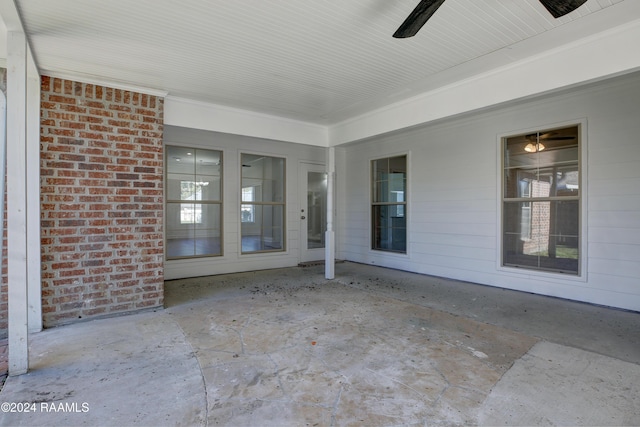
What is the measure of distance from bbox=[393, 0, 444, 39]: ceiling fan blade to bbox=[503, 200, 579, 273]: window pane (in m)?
3.55

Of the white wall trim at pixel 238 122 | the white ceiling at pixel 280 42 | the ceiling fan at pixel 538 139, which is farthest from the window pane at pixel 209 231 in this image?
the ceiling fan at pixel 538 139

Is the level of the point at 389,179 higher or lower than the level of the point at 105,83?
lower

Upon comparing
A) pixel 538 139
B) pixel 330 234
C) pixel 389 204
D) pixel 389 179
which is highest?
pixel 538 139

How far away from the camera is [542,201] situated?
4.73 metres

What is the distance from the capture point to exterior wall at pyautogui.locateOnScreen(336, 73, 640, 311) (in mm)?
3979

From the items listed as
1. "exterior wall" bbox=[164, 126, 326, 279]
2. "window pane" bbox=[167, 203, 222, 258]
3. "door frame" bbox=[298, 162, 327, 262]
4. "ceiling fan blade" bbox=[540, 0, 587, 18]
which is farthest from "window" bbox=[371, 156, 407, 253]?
"ceiling fan blade" bbox=[540, 0, 587, 18]

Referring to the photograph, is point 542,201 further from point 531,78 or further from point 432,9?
point 432,9

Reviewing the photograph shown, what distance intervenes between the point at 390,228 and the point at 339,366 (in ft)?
14.8

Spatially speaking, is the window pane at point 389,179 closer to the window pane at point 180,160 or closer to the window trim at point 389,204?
the window trim at point 389,204

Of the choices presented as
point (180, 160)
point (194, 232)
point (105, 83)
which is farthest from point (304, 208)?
point (105, 83)

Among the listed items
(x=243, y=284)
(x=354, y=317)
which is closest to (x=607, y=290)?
(x=354, y=317)

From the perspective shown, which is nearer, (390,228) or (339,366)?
(339,366)

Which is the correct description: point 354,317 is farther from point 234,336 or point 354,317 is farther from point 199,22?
point 199,22

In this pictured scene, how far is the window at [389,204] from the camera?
661cm
